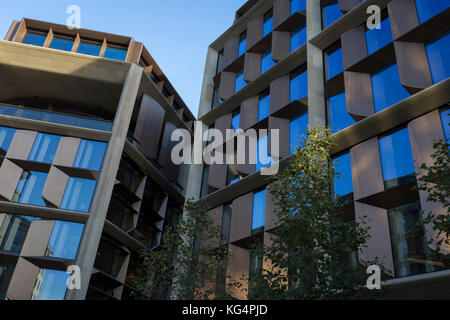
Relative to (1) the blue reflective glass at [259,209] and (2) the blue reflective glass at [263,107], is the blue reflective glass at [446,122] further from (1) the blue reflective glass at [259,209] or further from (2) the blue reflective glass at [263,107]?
(2) the blue reflective glass at [263,107]

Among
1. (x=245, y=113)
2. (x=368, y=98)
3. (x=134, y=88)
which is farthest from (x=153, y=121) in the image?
(x=368, y=98)

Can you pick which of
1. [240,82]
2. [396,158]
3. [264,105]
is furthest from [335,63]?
[240,82]

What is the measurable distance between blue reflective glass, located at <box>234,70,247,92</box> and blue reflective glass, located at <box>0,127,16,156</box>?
558 inches

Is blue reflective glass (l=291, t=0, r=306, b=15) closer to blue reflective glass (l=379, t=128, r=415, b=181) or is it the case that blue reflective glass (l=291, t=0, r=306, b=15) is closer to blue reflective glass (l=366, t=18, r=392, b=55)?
blue reflective glass (l=366, t=18, r=392, b=55)

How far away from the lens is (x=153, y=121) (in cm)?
2970

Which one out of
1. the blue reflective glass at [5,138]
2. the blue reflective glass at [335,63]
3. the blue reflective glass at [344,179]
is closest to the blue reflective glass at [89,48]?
the blue reflective glass at [5,138]

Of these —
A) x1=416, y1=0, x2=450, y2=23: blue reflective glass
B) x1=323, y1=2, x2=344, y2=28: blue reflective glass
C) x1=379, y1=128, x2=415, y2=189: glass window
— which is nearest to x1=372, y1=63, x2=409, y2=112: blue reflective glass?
x1=379, y1=128, x2=415, y2=189: glass window

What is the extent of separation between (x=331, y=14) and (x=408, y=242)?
1386cm

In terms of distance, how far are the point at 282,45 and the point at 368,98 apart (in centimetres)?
849

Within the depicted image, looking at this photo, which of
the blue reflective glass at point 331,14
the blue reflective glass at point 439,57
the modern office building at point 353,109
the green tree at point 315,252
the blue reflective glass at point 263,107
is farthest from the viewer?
the blue reflective glass at point 263,107

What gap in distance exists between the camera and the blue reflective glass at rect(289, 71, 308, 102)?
22.5 meters

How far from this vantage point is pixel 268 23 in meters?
28.3

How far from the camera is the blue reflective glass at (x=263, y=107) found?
79.9 ft

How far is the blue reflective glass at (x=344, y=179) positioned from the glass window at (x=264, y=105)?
6579 mm
